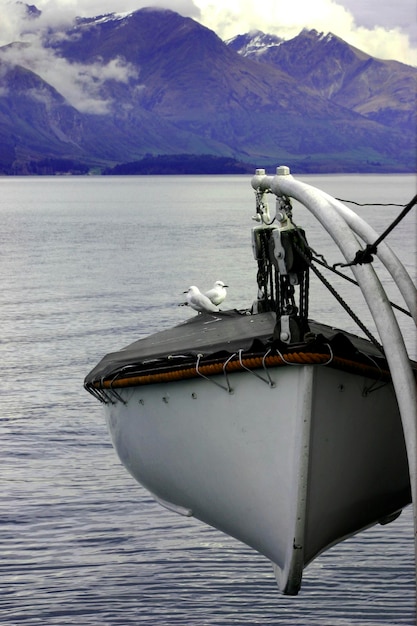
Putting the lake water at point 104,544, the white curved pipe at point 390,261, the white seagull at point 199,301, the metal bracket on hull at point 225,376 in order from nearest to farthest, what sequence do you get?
the metal bracket on hull at point 225,376
the white curved pipe at point 390,261
the lake water at point 104,544
the white seagull at point 199,301

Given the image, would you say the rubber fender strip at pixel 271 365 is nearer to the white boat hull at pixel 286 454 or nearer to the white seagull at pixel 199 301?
the white boat hull at pixel 286 454

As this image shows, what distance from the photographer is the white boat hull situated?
1116 cm

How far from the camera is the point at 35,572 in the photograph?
15453mm

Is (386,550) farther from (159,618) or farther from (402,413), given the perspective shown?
(402,413)

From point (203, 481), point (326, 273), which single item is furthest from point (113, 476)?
point (326, 273)

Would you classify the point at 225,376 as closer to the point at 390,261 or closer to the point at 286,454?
the point at 286,454

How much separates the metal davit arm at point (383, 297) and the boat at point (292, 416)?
14 mm

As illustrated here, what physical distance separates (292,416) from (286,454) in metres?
0.47

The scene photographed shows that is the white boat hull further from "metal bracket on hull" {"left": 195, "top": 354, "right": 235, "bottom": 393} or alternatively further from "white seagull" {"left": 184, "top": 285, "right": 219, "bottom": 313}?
"white seagull" {"left": 184, "top": 285, "right": 219, "bottom": 313}

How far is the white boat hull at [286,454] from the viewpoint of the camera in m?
11.2

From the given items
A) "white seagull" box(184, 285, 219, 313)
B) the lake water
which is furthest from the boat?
"white seagull" box(184, 285, 219, 313)

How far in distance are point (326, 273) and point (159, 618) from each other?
1814 inches

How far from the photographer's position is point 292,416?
36.3 feet

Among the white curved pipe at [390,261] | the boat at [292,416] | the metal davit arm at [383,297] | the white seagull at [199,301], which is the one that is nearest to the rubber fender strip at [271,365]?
the boat at [292,416]
